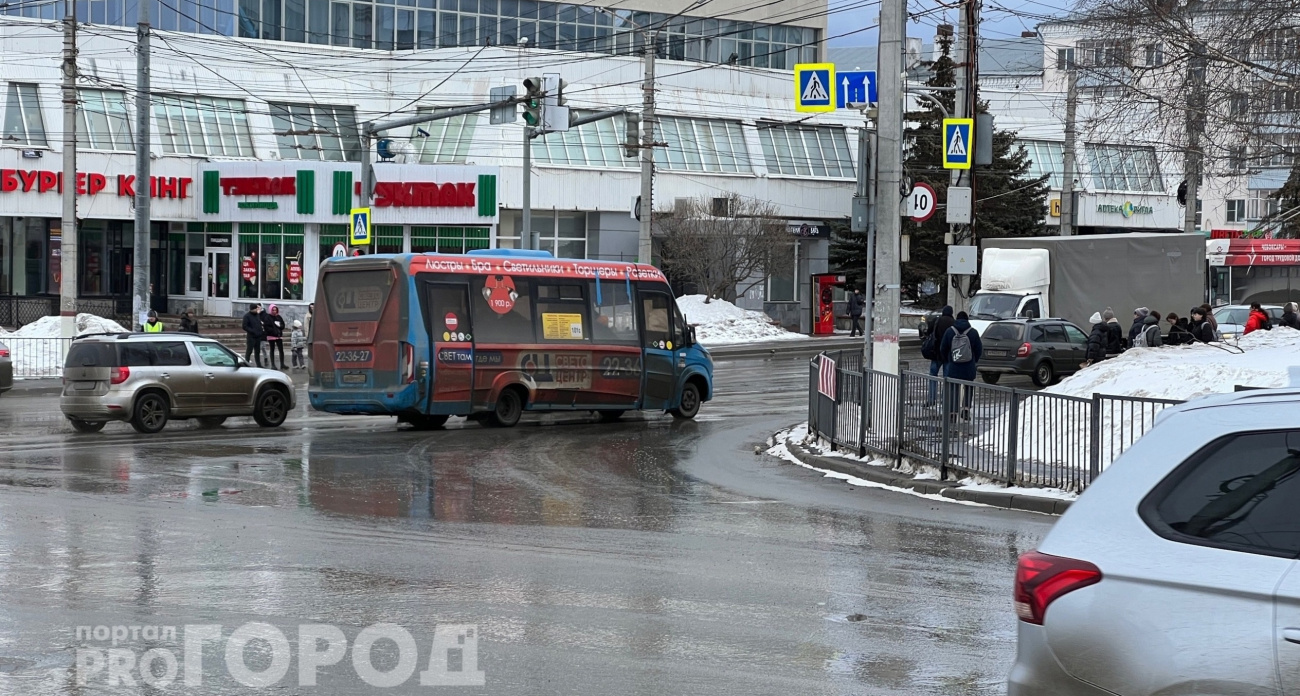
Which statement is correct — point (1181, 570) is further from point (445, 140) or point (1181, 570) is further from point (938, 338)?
point (445, 140)

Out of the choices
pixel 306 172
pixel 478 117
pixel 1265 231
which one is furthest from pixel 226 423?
pixel 478 117

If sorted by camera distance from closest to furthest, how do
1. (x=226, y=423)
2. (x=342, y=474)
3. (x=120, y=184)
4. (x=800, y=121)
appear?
(x=342, y=474) < (x=226, y=423) < (x=120, y=184) < (x=800, y=121)

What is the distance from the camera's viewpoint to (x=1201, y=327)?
31750 mm

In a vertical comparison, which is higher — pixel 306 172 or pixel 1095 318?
pixel 306 172

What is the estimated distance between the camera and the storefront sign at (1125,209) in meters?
67.7

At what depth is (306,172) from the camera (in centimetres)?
4897

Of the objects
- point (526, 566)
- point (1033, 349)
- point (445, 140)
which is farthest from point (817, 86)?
point (445, 140)

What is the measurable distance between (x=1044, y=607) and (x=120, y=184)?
4873 centimetres

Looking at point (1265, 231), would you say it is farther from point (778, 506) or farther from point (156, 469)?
point (156, 469)

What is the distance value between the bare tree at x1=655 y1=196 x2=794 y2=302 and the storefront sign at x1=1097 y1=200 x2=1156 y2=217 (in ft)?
75.0

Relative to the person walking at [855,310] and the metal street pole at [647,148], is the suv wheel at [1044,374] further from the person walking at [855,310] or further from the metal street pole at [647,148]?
the person walking at [855,310]

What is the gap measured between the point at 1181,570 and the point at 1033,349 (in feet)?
97.1

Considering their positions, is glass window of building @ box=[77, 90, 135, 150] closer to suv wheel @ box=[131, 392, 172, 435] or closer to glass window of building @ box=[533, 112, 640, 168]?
glass window of building @ box=[533, 112, 640, 168]

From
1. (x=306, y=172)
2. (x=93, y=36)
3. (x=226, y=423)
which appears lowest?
(x=226, y=423)
